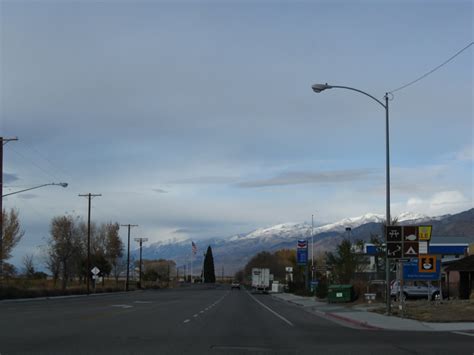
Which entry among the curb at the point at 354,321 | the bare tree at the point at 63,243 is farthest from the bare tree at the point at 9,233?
the curb at the point at 354,321

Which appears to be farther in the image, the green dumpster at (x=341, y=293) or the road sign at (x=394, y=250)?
the green dumpster at (x=341, y=293)

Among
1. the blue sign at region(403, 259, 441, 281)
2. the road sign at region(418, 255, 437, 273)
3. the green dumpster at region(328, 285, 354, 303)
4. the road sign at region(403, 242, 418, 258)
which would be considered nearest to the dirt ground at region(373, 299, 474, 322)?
the road sign at region(418, 255, 437, 273)

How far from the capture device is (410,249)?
2906 centimetres

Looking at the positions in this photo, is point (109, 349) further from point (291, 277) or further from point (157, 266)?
point (157, 266)

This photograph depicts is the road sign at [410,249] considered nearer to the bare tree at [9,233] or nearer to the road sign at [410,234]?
the road sign at [410,234]

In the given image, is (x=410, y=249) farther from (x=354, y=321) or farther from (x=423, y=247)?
(x=354, y=321)

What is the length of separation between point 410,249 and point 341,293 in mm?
18661

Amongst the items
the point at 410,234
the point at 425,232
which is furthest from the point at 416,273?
the point at 410,234

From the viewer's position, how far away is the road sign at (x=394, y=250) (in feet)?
94.7

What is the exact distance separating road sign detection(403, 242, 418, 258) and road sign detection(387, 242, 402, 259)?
25 centimetres

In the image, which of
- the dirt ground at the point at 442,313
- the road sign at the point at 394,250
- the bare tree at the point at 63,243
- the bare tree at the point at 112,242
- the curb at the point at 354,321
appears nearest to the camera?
the curb at the point at 354,321

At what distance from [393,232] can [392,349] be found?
42.5ft

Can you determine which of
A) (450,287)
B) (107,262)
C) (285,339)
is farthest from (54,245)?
(285,339)

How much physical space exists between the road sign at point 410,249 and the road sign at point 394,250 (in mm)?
246
